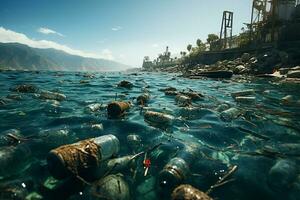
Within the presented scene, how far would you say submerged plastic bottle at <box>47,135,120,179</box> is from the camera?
3.54 m

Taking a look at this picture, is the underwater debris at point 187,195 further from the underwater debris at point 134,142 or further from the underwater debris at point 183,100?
the underwater debris at point 183,100

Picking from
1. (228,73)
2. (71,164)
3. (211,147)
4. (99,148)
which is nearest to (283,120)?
(211,147)

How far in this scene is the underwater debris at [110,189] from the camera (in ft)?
10.9

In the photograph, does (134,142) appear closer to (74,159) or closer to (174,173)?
(174,173)

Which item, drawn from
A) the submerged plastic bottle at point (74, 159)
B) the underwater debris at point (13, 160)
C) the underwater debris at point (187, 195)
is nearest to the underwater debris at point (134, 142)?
the submerged plastic bottle at point (74, 159)

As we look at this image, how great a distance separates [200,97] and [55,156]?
8.28 meters

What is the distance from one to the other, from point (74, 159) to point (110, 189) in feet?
2.32

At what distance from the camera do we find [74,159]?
3643 millimetres

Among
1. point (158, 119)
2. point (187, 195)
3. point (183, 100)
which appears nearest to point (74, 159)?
point (187, 195)

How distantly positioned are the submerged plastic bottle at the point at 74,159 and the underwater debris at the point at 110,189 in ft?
1.11

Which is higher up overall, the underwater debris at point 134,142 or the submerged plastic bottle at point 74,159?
the submerged plastic bottle at point 74,159

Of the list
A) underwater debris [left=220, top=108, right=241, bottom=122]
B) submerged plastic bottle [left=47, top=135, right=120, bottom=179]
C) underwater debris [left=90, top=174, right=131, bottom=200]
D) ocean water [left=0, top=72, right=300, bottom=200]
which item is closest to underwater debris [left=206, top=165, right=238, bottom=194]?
ocean water [left=0, top=72, right=300, bottom=200]

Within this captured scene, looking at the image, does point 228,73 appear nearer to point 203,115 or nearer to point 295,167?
point 203,115

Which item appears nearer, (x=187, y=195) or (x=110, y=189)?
(x=187, y=195)
